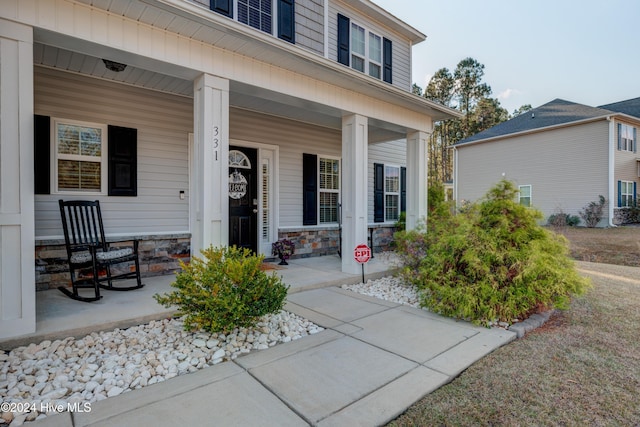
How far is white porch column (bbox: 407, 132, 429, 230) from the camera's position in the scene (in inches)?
238

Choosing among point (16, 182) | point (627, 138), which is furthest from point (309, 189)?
point (627, 138)

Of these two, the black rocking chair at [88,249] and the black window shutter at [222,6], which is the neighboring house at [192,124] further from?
the black rocking chair at [88,249]

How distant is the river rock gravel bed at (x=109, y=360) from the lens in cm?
196

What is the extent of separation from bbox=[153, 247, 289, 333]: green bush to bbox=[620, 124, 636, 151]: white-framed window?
17.1 metres

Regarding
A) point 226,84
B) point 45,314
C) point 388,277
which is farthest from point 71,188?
point 388,277

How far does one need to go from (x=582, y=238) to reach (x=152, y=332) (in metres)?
12.0

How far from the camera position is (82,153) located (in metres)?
4.23

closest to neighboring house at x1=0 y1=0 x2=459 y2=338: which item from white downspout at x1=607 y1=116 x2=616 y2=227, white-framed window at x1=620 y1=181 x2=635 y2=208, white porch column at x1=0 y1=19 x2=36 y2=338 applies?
white porch column at x1=0 y1=19 x2=36 y2=338

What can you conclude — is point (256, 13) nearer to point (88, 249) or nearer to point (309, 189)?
point (309, 189)

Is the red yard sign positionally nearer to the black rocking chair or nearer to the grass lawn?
the grass lawn

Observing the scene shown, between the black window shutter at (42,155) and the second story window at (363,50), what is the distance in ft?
16.4

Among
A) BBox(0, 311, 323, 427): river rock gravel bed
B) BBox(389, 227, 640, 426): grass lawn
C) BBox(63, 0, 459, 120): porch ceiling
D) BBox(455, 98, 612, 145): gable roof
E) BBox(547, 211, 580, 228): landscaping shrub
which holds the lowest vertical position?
BBox(389, 227, 640, 426): grass lawn

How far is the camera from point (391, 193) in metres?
8.28

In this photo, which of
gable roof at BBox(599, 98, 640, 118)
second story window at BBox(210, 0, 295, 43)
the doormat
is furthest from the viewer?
gable roof at BBox(599, 98, 640, 118)
